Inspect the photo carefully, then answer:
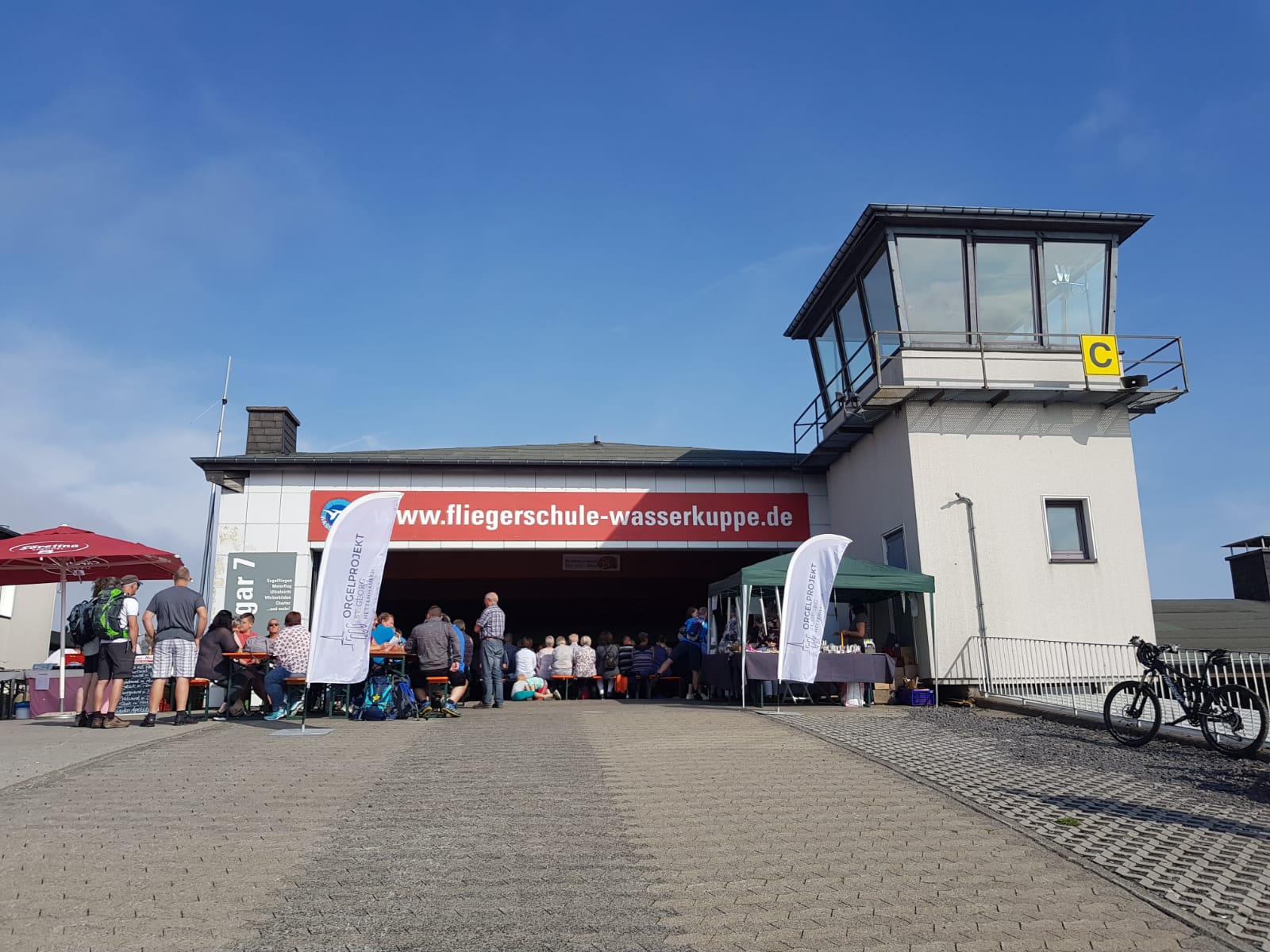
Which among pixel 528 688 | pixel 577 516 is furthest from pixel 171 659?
pixel 577 516

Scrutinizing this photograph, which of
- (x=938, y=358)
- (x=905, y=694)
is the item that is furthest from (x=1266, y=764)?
(x=938, y=358)

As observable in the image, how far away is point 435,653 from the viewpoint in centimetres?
1172

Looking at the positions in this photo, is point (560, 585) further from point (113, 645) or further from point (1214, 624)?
point (1214, 624)

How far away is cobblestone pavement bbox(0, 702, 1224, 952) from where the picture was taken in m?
3.92

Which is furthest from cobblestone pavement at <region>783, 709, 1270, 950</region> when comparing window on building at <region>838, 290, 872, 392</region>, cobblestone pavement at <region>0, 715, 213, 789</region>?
window on building at <region>838, 290, 872, 392</region>

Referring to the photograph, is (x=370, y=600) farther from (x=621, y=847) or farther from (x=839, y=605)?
(x=839, y=605)

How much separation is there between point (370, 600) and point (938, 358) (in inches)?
372

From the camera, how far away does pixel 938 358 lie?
49.7ft

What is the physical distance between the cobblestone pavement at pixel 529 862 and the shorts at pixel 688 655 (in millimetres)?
7935

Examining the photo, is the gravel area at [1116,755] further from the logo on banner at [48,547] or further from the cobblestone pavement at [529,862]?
the logo on banner at [48,547]

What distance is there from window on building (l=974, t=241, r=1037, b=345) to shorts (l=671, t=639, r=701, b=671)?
6.77 metres

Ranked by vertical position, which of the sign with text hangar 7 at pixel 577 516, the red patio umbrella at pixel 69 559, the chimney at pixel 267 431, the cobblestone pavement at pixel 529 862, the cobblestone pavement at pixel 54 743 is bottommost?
the cobblestone pavement at pixel 529 862

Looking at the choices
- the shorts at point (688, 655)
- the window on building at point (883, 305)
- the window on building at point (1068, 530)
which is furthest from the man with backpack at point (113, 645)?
the window on building at point (1068, 530)

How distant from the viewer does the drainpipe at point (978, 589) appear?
1405cm
